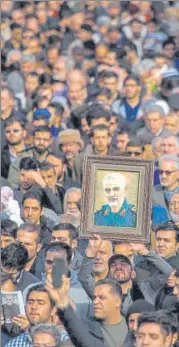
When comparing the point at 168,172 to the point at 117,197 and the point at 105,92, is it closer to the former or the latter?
the point at 117,197

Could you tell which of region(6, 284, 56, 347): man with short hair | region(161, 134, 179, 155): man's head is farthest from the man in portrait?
region(161, 134, 179, 155): man's head

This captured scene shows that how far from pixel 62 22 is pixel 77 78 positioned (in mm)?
2964

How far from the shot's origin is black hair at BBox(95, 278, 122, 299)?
9266mm

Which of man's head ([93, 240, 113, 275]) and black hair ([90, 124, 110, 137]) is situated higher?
black hair ([90, 124, 110, 137])

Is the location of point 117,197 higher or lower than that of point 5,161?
lower

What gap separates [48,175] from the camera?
37.9 feet

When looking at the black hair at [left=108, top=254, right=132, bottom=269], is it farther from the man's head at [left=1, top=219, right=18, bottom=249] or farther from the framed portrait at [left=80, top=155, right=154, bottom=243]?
the man's head at [left=1, top=219, right=18, bottom=249]

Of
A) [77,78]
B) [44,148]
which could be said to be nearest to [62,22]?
[77,78]

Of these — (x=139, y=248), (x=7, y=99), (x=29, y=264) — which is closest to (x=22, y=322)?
(x=29, y=264)

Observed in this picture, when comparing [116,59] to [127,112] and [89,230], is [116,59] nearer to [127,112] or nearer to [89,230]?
[127,112]

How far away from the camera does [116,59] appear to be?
16.3 m

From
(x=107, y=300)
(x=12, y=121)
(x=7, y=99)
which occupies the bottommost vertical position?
(x=107, y=300)

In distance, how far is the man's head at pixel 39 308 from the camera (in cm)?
925

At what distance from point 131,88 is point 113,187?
15.7 feet
